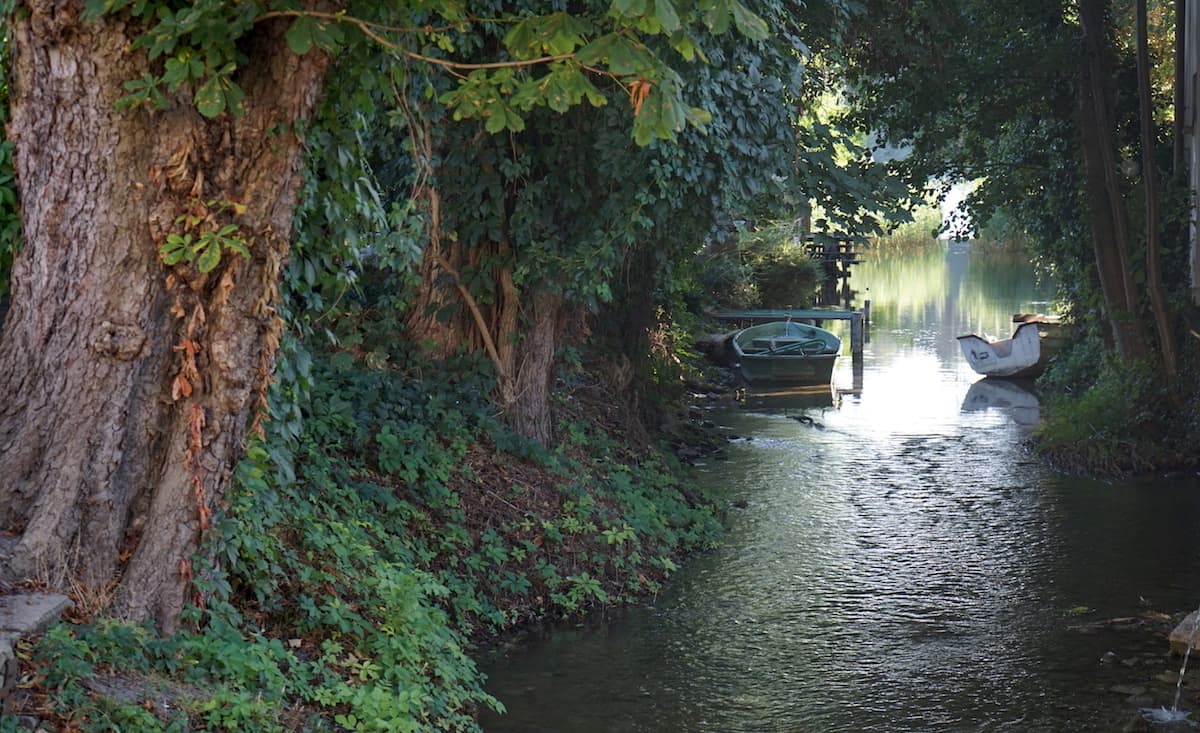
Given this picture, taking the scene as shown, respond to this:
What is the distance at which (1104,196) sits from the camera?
Answer: 1797cm

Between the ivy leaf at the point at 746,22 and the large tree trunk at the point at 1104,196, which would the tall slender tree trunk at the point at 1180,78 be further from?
the ivy leaf at the point at 746,22

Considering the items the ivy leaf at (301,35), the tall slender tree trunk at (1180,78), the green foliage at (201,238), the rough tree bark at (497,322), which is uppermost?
the tall slender tree trunk at (1180,78)

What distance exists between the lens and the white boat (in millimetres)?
25406

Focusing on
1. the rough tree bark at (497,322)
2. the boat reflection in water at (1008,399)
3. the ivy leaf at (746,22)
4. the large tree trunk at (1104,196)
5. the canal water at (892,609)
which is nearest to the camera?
the ivy leaf at (746,22)

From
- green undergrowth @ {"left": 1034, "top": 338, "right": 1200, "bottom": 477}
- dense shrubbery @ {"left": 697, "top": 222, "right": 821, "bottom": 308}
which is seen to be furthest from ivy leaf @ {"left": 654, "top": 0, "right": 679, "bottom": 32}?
dense shrubbery @ {"left": 697, "top": 222, "right": 821, "bottom": 308}

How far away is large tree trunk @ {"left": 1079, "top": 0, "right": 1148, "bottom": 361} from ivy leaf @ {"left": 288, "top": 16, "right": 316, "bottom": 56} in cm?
1406

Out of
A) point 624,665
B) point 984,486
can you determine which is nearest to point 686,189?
point 624,665

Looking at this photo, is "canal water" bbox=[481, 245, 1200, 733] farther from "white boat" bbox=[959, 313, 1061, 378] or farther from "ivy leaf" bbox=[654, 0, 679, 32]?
"white boat" bbox=[959, 313, 1061, 378]

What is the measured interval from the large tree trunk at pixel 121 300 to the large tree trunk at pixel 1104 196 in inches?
541

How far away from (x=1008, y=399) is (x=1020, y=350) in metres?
2.48

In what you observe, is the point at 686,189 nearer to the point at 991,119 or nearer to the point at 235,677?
the point at 235,677

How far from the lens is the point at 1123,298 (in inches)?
701

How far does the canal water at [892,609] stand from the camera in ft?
29.2

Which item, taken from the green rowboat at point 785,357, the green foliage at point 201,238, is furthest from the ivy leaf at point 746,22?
the green rowboat at point 785,357
